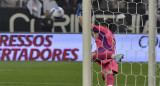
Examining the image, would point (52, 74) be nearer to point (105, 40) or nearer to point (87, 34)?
point (105, 40)

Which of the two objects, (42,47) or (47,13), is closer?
(42,47)

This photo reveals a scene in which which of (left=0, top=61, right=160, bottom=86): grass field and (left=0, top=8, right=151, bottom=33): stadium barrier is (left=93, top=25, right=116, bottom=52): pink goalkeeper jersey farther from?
(left=0, top=8, right=151, bottom=33): stadium barrier

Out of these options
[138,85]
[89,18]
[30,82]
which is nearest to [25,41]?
[30,82]

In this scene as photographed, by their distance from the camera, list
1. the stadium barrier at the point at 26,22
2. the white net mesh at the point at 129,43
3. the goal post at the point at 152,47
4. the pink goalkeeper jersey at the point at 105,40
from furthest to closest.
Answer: the stadium barrier at the point at 26,22 < the white net mesh at the point at 129,43 < the pink goalkeeper jersey at the point at 105,40 < the goal post at the point at 152,47

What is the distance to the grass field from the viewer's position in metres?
9.62

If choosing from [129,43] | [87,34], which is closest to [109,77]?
[87,34]

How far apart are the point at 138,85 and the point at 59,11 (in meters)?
4.85

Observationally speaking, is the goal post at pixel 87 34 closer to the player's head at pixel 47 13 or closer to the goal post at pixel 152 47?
the goal post at pixel 152 47

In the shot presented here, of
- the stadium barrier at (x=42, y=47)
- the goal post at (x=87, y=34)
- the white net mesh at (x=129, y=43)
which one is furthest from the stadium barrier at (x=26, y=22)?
the goal post at (x=87, y=34)

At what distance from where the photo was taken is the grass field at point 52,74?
379 inches

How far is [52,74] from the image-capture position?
36.3 feet

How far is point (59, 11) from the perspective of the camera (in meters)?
13.5

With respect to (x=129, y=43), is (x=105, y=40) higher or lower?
higher

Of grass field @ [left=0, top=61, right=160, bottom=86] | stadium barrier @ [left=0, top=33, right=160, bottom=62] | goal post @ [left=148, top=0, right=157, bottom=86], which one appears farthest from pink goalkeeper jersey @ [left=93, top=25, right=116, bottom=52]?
stadium barrier @ [left=0, top=33, right=160, bottom=62]
